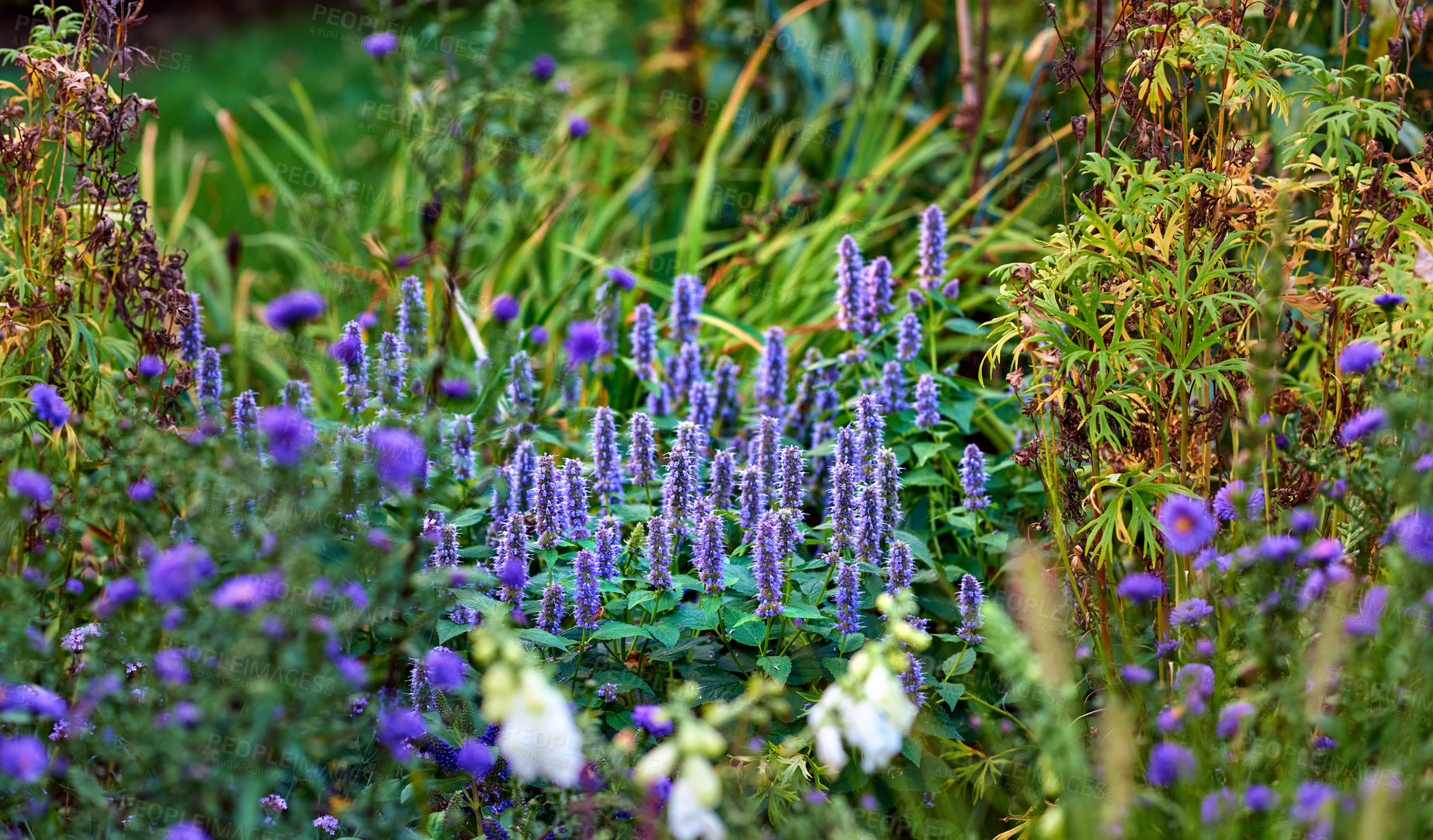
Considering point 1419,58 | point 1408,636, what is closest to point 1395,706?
point 1408,636

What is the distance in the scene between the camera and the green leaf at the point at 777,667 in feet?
6.63

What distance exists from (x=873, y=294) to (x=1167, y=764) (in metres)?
1.54

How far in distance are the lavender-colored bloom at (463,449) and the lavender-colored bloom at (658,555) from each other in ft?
1.48

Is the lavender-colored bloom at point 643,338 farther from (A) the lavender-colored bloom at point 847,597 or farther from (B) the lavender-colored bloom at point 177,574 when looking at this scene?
(B) the lavender-colored bloom at point 177,574

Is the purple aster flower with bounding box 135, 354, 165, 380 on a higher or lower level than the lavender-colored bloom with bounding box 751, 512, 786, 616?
higher

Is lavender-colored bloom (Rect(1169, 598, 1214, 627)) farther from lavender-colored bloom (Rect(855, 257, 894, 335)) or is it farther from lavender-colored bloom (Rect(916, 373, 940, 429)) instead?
lavender-colored bloom (Rect(855, 257, 894, 335))

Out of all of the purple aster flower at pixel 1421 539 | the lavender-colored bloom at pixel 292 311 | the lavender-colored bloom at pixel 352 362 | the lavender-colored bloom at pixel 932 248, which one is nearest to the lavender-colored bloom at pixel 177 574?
the lavender-colored bloom at pixel 292 311

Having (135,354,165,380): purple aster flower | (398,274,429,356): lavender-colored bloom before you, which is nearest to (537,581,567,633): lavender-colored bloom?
(398,274,429,356): lavender-colored bloom

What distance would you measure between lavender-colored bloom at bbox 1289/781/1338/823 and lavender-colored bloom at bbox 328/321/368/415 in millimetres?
1690

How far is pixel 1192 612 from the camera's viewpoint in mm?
1787

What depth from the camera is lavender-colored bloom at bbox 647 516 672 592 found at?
204 centimetres

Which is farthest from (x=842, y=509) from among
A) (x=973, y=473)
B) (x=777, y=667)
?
(x=973, y=473)

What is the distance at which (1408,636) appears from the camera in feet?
4.94

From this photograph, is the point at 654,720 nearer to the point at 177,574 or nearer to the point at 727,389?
the point at 177,574
